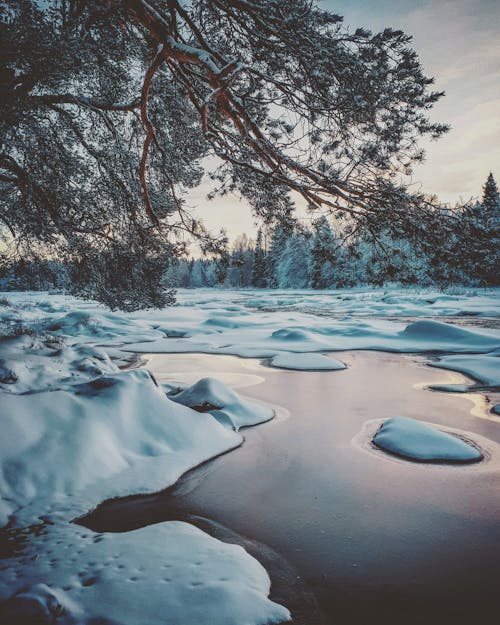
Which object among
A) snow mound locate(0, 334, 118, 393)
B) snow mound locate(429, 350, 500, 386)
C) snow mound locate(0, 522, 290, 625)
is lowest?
snow mound locate(429, 350, 500, 386)

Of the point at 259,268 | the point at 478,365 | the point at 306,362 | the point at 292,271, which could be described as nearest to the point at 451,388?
the point at 478,365

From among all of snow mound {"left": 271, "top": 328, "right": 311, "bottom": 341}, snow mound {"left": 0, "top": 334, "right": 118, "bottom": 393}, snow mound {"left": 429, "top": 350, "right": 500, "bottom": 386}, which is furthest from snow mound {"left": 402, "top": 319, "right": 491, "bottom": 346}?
snow mound {"left": 0, "top": 334, "right": 118, "bottom": 393}

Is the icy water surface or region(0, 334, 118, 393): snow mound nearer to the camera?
the icy water surface

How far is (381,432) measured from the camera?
399cm

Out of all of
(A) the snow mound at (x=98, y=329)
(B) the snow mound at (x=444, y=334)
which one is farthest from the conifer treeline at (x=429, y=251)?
(A) the snow mound at (x=98, y=329)

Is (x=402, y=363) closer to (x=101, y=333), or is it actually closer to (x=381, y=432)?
(x=381, y=432)

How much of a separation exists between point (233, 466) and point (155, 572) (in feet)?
4.97

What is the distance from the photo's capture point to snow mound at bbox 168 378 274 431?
439 centimetres

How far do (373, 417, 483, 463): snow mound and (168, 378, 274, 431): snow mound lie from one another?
1498 mm

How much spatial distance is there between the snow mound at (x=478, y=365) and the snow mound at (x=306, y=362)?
7.19 ft

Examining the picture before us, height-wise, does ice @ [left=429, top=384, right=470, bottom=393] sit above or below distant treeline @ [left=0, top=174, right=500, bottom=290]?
below

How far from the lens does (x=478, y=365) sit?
7.41 metres

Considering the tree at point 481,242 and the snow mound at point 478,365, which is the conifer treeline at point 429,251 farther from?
the snow mound at point 478,365

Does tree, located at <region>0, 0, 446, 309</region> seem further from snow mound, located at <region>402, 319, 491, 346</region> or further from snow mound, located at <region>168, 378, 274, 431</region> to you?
snow mound, located at <region>402, 319, 491, 346</region>
